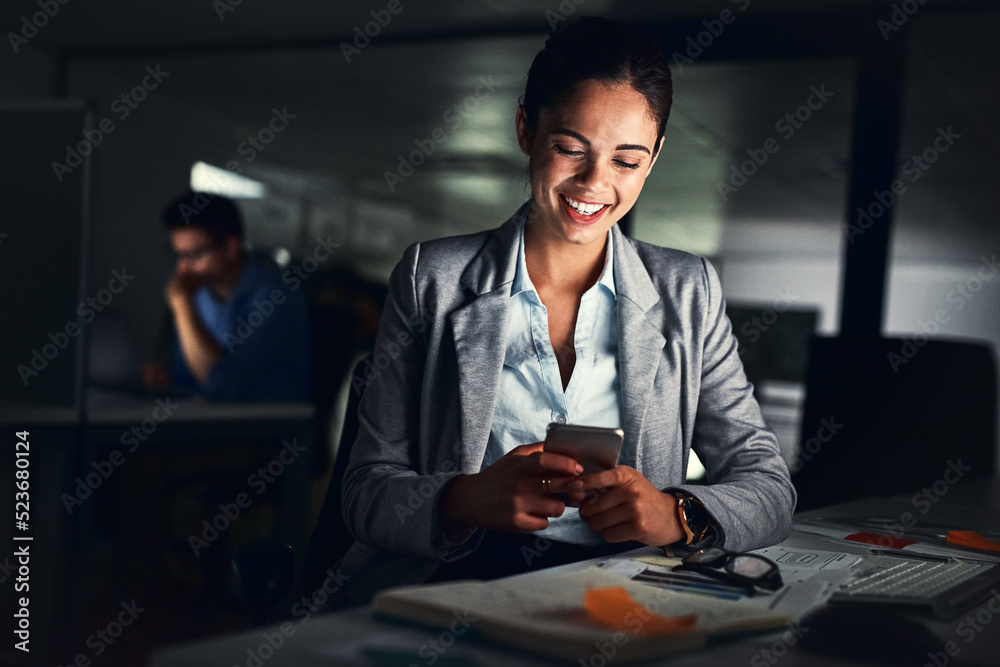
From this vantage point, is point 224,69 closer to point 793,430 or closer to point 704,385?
point 704,385

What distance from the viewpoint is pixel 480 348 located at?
140 centimetres

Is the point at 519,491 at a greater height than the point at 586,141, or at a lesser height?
lesser

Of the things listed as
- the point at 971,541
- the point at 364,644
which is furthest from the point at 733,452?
the point at 364,644

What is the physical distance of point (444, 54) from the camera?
4.83 metres

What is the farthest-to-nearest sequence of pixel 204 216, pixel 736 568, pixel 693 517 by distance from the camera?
1. pixel 204 216
2. pixel 693 517
3. pixel 736 568

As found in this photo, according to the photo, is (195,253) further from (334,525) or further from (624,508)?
(624,508)

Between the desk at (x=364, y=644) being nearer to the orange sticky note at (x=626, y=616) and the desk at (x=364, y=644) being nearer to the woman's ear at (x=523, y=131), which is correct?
the orange sticky note at (x=626, y=616)

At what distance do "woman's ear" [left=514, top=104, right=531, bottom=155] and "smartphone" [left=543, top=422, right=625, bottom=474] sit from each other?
0.62 m

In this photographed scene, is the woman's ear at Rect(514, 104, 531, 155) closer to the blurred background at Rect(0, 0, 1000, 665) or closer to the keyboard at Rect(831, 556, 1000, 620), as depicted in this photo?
the blurred background at Rect(0, 0, 1000, 665)

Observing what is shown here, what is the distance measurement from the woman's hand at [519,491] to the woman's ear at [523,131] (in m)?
0.60

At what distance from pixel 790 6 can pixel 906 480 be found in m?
2.22

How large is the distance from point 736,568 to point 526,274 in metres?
0.70

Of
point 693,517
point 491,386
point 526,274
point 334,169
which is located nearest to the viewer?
point 693,517

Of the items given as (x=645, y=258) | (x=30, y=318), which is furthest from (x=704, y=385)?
(x=30, y=318)
